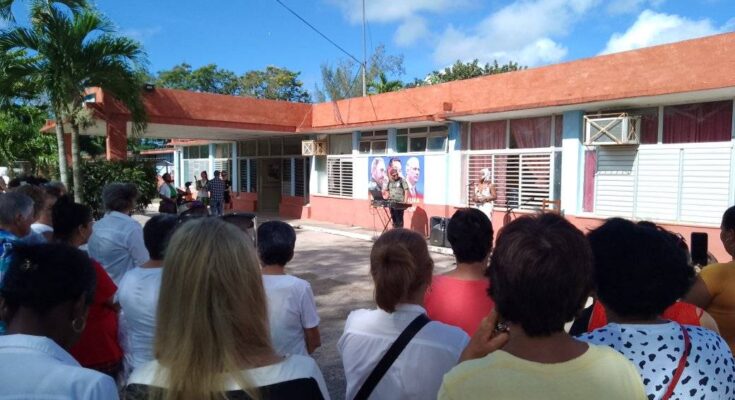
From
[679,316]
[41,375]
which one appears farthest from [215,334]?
[679,316]

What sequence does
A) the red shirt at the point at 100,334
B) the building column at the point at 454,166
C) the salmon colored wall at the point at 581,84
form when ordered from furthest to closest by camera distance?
1. the building column at the point at 454,166
2. the salmon colored wall at the point at 581,84
3. the red shirt at the point at 100,334

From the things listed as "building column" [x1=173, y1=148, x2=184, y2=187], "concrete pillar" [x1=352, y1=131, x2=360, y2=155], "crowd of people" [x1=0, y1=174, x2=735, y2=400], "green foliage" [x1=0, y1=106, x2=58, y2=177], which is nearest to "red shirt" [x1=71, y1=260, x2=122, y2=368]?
"crowd of people" [x1=0, y1=174, x2=735, y2=400]

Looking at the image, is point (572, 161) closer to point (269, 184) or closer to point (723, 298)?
point (723, 298)

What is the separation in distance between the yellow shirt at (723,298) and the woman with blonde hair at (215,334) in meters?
1.87

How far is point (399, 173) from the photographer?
12336 mm

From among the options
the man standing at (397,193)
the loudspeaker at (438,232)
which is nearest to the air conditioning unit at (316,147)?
the man standing at (397,193)

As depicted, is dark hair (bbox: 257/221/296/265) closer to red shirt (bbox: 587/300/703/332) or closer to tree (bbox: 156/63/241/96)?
red shirt (bbox: 587/300/703/332)

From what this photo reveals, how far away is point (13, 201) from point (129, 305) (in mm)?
1539

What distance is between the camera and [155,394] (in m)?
1.21

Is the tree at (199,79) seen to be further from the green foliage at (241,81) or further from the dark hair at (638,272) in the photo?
the dark hair at (638,272)

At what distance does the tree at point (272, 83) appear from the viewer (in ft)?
125

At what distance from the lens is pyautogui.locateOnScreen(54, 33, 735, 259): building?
7750 mm

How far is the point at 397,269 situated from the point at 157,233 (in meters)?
1.50

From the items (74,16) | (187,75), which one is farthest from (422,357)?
(187,75)
